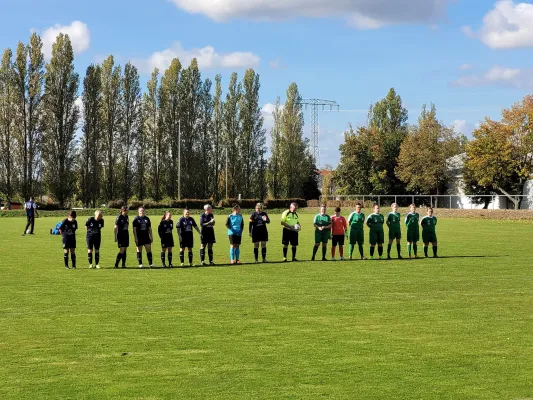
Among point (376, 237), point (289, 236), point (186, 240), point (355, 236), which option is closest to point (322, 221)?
point (289, 236)

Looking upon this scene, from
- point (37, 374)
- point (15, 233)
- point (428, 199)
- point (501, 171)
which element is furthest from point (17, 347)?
point (428, 199)

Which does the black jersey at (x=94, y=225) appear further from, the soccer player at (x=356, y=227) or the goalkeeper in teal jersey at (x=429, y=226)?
the goalkeeper in teal jersey at (x=429, y=226)

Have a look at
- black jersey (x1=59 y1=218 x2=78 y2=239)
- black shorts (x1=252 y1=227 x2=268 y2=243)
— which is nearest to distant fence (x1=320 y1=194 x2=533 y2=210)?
black shorts (x1=252 y1=227 x2=268 y2=243)

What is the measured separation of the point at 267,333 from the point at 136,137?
73790 millimetres

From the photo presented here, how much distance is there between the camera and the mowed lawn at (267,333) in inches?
303

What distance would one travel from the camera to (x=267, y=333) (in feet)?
34.6

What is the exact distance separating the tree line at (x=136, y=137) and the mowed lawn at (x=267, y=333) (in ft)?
187

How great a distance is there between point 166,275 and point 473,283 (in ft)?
24.7

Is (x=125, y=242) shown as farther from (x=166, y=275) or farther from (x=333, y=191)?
(x=333, y=191)

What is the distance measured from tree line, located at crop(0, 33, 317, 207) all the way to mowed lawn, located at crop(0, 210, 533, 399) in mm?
56856

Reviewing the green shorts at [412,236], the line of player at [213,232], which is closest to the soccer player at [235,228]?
the line of player at [213,232]

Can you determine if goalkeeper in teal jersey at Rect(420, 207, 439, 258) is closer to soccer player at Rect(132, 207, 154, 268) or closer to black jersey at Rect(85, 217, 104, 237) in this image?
soccer player at Rect(132, 207, 154, 268)

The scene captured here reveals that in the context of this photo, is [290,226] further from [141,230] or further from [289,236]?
[141,230]

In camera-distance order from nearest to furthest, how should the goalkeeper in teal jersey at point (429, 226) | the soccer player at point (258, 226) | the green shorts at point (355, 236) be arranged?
the soccer player at point (258, 226)
the green shorts at point (355, 236)
the goalkeeper in teal jersey at point (429, 226)
